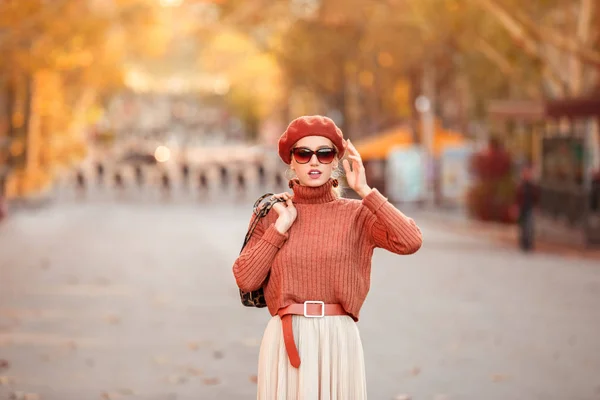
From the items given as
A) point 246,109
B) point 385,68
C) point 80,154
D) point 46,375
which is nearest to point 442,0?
point 385,68

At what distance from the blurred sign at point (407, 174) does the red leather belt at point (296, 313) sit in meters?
38.7

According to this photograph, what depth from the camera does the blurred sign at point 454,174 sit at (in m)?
42.8

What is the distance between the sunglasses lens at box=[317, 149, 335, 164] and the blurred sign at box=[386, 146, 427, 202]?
38.7 metres

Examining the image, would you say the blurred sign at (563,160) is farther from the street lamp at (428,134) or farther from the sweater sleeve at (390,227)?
the sweater sleeve at (390,227)

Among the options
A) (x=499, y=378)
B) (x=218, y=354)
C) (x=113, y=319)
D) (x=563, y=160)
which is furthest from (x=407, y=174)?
(x=499, y=378)

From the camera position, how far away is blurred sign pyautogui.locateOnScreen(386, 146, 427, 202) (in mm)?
44375

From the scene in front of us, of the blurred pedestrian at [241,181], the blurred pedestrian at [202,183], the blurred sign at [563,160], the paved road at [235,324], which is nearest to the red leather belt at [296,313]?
the paved road at [235,324]

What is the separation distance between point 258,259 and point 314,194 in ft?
1.04

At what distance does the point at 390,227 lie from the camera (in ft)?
18.3

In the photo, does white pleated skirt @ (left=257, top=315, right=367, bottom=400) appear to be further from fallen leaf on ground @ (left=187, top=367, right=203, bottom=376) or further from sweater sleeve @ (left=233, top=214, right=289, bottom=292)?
fallen leaf on ground @ (left=187, top=367, right=203, bottom=376)

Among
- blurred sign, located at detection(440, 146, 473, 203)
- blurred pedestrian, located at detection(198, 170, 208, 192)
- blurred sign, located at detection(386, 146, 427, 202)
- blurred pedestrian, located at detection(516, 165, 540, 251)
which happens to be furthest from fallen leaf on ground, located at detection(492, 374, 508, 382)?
blurred pedestrian, located at detection(198, 170, 208, 192)

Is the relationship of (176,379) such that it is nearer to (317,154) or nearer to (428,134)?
(317,154)

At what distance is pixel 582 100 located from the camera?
27.6 m

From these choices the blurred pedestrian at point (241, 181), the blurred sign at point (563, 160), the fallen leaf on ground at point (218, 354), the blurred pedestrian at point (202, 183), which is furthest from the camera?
the blurred pedestrian at point (241, 181)
